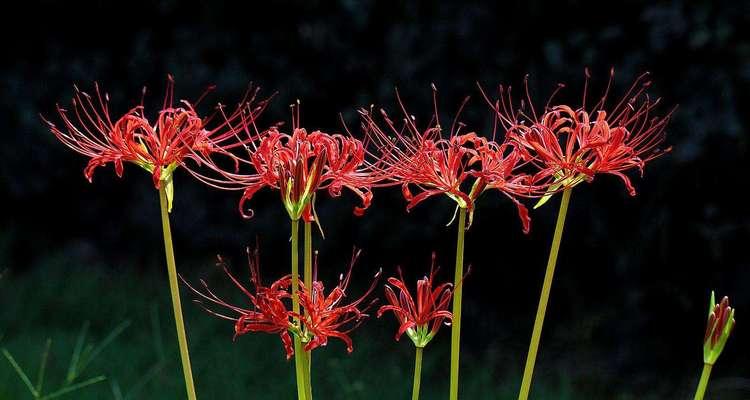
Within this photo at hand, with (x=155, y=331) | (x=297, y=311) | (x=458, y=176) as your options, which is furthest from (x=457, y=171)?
(x=155, y=331)

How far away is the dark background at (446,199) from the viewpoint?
3.20 meters

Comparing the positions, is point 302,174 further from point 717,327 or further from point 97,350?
point 97,350

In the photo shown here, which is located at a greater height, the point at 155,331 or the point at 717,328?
the point at 717,328

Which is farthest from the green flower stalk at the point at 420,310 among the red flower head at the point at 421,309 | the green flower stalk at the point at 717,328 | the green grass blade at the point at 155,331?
the green grass blade at the point at 155,331

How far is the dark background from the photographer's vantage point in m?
3.20

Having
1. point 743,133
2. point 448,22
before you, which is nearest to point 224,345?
point 448,22

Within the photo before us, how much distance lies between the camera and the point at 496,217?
3.62 metres

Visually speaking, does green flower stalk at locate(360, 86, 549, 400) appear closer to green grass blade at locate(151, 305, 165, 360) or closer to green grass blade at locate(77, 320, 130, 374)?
green grass blade at locate(77, 320, 130, 374)

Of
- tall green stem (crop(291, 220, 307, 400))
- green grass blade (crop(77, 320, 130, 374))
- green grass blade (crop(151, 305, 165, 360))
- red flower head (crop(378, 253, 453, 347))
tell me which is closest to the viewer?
tall green stem (crop(291, 220, 307, 400))

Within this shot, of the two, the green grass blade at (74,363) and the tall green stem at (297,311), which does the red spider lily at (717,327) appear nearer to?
the tall green stem at (297,311)

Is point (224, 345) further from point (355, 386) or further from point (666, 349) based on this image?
point (666, 349)

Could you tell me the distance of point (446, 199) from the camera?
354 cm

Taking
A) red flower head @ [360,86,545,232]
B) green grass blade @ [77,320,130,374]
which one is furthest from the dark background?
red flower head @ [360,86,545,232]

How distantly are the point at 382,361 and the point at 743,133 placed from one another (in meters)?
1.29
